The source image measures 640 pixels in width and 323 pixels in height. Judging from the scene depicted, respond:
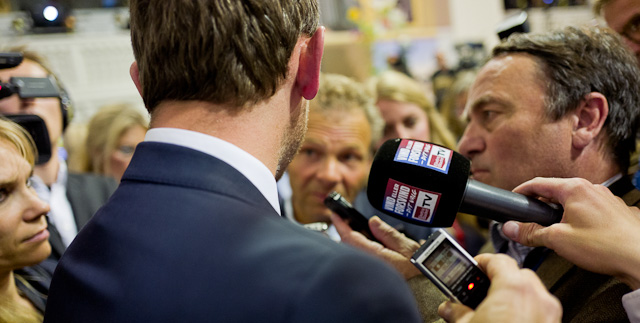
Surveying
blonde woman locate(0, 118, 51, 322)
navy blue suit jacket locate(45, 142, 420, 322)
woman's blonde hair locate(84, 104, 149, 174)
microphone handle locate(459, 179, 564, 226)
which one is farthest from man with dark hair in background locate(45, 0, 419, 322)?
woman's blonde hair locate(84, 104, 149, 174)

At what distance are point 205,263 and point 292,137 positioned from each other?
279mm


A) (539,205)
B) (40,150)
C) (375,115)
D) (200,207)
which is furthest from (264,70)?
(375,115)

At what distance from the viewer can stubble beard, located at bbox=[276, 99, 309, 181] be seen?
0.82 m

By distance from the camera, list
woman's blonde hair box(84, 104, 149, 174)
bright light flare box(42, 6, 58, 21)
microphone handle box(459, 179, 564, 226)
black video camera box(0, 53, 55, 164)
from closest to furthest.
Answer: microphone handle box(459, 179, 564, 226) < black video camera box(0, 53, 55, 164) < bright light flare box(42, 6, 58, 21) < woman's blonde hair box(84, 104, 149, 174)

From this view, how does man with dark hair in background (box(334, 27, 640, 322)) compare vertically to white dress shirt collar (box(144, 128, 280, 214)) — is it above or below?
below

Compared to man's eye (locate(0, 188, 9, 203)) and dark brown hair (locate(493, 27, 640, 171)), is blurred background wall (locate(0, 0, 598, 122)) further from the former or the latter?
dark brown hair (locate(493, 27, 640, 171))

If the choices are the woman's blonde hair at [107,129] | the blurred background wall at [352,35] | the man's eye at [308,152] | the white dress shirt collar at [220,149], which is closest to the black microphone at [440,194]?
the white dress shirt collar at [220,149]

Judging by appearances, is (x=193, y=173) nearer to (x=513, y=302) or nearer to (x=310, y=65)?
(x=310, y=65)

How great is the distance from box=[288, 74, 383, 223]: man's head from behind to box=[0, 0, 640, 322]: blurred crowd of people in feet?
2.20

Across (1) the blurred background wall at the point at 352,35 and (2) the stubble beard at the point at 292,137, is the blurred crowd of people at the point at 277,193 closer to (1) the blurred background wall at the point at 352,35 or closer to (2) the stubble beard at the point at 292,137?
(2) the stubble beard at the point at 292,137

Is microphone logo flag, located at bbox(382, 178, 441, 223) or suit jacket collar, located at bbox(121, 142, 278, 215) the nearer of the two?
suit jacket collar, located at bbox(121, 142, 278, 215)

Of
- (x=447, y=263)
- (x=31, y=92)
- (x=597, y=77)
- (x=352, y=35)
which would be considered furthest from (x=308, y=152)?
(x=352, y=35)

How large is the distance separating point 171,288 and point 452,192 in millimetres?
510

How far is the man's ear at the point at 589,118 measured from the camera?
124 cm
